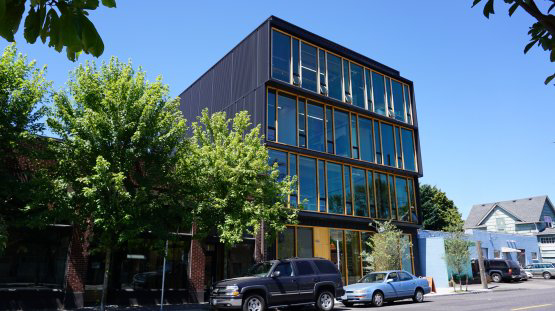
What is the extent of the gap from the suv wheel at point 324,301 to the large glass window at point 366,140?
13577 mm

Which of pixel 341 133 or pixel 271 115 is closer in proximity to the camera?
pixel 271 115

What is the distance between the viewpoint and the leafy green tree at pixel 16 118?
44.6 ft

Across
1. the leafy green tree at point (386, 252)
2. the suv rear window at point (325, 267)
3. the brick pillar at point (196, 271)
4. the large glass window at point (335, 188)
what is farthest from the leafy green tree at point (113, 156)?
the leafy green tree at point (386, 252)

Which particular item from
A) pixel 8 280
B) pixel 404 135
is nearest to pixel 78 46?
pixel 8 280

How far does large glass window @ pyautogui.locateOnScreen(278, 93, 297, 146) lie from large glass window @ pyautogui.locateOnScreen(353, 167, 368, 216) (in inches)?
208

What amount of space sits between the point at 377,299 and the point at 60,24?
1795 centimetres

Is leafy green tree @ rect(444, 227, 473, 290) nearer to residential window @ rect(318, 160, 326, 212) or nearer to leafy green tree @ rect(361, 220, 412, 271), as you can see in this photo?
leafy green tree @ rect(361, 220, 412, 271)

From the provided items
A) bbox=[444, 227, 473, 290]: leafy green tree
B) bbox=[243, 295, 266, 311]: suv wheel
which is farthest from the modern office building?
bbox=[243, 295, 266, 311]: suv wheel

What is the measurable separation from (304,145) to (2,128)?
1515 centimetres

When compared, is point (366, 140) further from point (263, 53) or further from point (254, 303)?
point (254, 303)

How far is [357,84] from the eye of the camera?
28766mm

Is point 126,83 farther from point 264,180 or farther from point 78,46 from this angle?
point 78,46

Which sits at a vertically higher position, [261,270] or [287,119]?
[287,119]

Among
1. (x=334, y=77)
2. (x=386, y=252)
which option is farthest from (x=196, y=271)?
(x=334, y=77)
